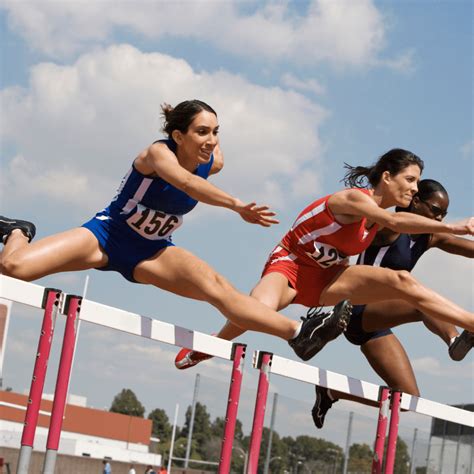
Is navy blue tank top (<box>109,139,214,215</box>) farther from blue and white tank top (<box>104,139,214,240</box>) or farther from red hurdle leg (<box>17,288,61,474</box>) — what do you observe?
red hurdle leg (<box>17,288,61,474</box>)

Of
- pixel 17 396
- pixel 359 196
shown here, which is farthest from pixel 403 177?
pixel 17 396

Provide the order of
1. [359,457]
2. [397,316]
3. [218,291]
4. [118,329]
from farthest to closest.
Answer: [359,457] < [397,316] < [218,291] < [118,329]

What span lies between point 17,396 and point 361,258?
170ft

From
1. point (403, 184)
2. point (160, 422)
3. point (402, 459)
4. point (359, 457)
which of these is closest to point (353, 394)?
point (403, 184)

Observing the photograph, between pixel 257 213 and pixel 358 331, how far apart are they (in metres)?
2.16

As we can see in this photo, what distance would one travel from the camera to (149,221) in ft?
17.9

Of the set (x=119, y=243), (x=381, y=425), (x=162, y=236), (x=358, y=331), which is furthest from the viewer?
(x=358, y=331)

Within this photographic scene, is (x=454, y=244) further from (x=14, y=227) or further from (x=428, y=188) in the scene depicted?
(x=14, y=227)

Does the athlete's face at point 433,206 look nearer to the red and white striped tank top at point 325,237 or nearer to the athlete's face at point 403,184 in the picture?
the athlete's face at point 403,184

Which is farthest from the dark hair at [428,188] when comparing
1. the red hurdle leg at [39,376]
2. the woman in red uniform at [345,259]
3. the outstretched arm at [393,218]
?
the red hurdle leg at [39,376]

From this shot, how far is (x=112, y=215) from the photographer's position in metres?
5.50

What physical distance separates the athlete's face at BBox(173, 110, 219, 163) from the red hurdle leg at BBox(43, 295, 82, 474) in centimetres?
134

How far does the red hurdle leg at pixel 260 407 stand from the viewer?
5.22 meters

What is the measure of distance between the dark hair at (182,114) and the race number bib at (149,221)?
19.8 inches
